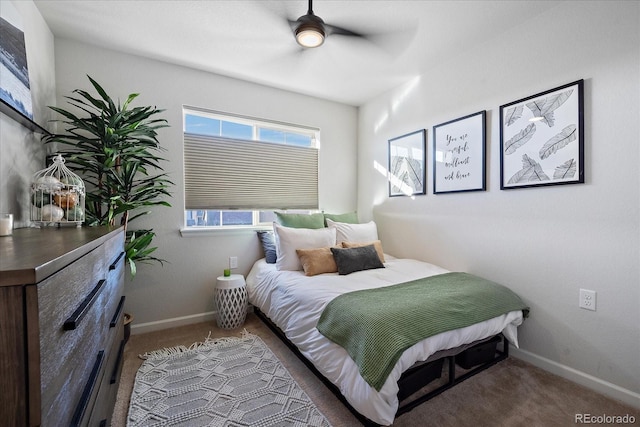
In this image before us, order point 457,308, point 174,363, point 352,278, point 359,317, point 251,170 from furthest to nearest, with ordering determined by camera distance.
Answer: point 251,170, point 352,278, point 174,363, point 457,308, point 359,317

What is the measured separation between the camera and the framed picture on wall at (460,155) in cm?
234

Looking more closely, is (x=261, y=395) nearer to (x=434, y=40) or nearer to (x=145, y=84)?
(x=145, y=84)

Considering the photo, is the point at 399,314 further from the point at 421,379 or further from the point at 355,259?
the point at 355,259

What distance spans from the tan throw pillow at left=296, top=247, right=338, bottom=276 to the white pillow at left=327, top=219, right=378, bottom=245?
438 mm

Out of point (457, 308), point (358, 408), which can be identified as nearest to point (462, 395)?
point (457, 308)

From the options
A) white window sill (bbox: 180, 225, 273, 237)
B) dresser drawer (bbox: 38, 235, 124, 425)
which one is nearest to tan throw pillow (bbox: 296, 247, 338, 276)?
white window sill (bbox: 180, 225, 273, 237)

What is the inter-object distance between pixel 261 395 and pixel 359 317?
2.72ft

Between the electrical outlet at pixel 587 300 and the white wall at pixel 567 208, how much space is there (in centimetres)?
3

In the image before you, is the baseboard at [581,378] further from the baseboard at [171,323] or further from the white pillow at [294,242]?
the baseboard at [171,323]

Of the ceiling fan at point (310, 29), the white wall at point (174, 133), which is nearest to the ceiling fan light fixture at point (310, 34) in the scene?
the ceiling fan at point (310, 29)

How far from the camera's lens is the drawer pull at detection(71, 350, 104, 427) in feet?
→ 2.35

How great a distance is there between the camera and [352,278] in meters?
2.17

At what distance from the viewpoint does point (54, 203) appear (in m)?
1.43

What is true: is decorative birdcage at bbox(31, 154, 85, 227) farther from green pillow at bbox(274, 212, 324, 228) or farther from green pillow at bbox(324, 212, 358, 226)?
green pillow at bbox(324, 212, 358, 226)
